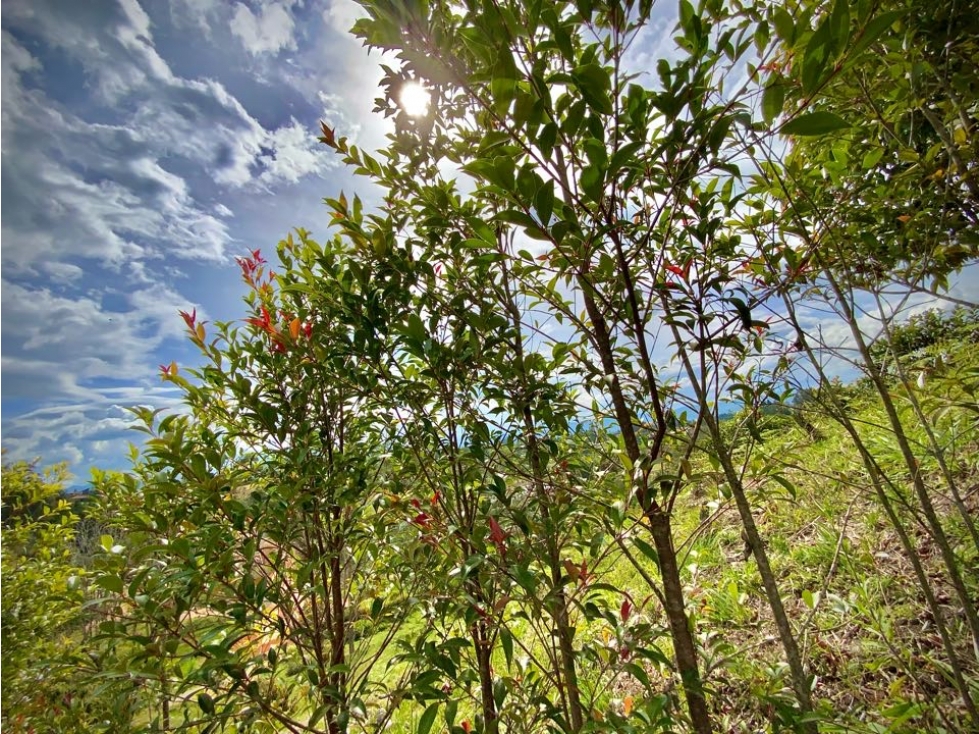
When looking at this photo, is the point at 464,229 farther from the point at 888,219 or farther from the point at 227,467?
the point at 888,219

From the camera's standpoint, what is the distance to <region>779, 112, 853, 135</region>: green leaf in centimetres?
65

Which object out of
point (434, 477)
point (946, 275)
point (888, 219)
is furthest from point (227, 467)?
point (946, 275)

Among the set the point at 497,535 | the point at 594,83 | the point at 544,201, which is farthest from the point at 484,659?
the point at 594,83

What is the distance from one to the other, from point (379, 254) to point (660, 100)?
0.84 metres

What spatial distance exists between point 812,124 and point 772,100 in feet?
0.34

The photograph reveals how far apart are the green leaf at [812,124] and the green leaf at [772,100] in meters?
0.08

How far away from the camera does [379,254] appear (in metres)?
1.29

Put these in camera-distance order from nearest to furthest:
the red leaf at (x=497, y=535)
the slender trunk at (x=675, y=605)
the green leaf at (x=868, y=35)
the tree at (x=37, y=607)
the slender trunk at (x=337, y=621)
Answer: the green leaf at (x=868, y=35) < the slender trunk at (x=675, y=605) < the red leaf at (x=497, y=535) < the slender trunk at (x=337, y=621) < the tree at (x=37, y=607)

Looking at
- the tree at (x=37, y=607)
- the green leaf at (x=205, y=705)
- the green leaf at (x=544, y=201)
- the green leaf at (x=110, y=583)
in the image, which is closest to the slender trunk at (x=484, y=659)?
the green leaf at (x=205, y=705)

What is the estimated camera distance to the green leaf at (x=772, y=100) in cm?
72

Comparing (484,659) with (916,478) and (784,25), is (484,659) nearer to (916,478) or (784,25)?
(916,478)

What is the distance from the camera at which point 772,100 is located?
0.73m

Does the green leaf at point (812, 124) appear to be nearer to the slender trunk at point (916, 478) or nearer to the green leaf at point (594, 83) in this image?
the green leaf at point (594, 83)

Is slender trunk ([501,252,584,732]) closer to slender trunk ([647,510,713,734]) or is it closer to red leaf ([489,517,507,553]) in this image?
red leaf ([489,517,507,553])
